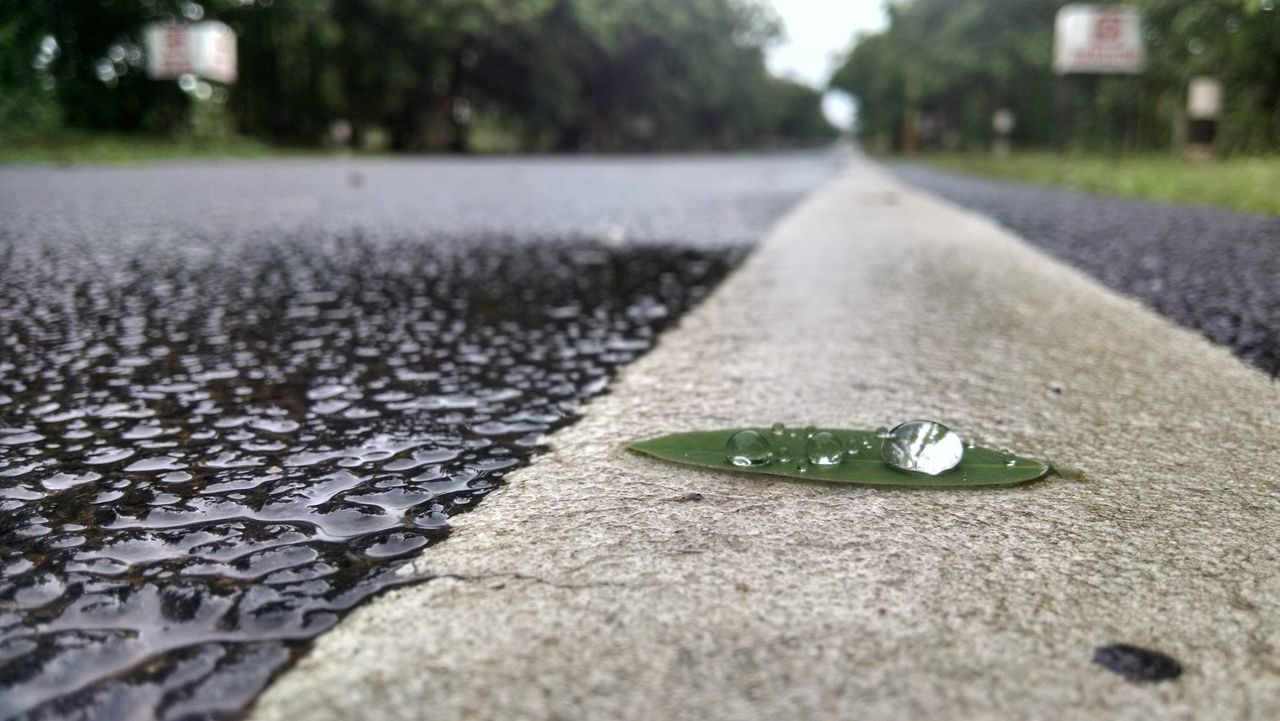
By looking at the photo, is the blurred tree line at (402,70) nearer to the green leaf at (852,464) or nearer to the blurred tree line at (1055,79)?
the green leaf at (852,464)

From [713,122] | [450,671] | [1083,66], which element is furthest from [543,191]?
[713,122]

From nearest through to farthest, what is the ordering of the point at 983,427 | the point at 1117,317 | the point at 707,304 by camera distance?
1. the point at 983,427
2. the point at 1117,317
3. the point at 707,304

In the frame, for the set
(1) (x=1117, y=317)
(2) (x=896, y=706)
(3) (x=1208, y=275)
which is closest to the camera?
(2) (x=896, y=706)

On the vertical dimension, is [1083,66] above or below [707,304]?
above

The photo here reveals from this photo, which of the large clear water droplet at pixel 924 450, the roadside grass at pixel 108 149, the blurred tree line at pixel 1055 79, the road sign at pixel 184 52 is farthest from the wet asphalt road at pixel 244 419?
the road sign at pixel 184 52

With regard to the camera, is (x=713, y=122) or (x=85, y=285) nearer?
(x=85, y=285)

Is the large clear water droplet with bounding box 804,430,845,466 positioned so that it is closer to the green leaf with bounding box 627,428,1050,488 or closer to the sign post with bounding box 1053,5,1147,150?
the green leaf with bounding box 627,428,1050,488

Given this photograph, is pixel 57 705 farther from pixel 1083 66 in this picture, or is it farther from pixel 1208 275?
pixel 1083 66
